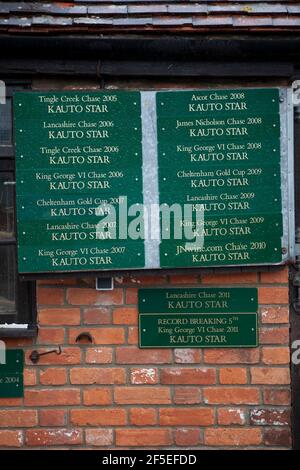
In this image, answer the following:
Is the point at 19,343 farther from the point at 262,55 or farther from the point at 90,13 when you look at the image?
the point at 262,55

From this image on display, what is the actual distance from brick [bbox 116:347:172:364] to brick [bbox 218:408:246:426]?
45 cm

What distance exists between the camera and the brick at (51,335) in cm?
334

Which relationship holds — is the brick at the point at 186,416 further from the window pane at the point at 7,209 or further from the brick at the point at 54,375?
the window pane at the point at 7,209

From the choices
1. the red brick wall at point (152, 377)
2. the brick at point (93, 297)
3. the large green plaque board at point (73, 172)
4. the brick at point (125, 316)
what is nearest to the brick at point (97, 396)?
the red brick wall at point (152, 377)

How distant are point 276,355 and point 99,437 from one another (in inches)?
46.4

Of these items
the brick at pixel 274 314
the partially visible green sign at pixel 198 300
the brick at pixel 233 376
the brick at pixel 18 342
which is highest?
the partially visible green sign at pixel 198 300

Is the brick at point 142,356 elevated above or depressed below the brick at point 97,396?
above

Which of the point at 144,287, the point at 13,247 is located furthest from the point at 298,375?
the point at 13,247

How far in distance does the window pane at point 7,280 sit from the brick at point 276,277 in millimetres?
1495

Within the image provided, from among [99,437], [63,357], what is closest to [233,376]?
[99,437]

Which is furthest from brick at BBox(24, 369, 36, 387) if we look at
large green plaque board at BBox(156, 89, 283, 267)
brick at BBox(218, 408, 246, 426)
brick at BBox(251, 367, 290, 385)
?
brick at BBox(251, 367, 290, 385)

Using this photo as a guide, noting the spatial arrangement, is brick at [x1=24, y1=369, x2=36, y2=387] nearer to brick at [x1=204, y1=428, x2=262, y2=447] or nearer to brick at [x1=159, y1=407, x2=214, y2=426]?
brick at [x1=159, y1=407, x2=214, y2=426]

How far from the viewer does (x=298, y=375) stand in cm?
336

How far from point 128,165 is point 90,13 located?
0.88 meters
